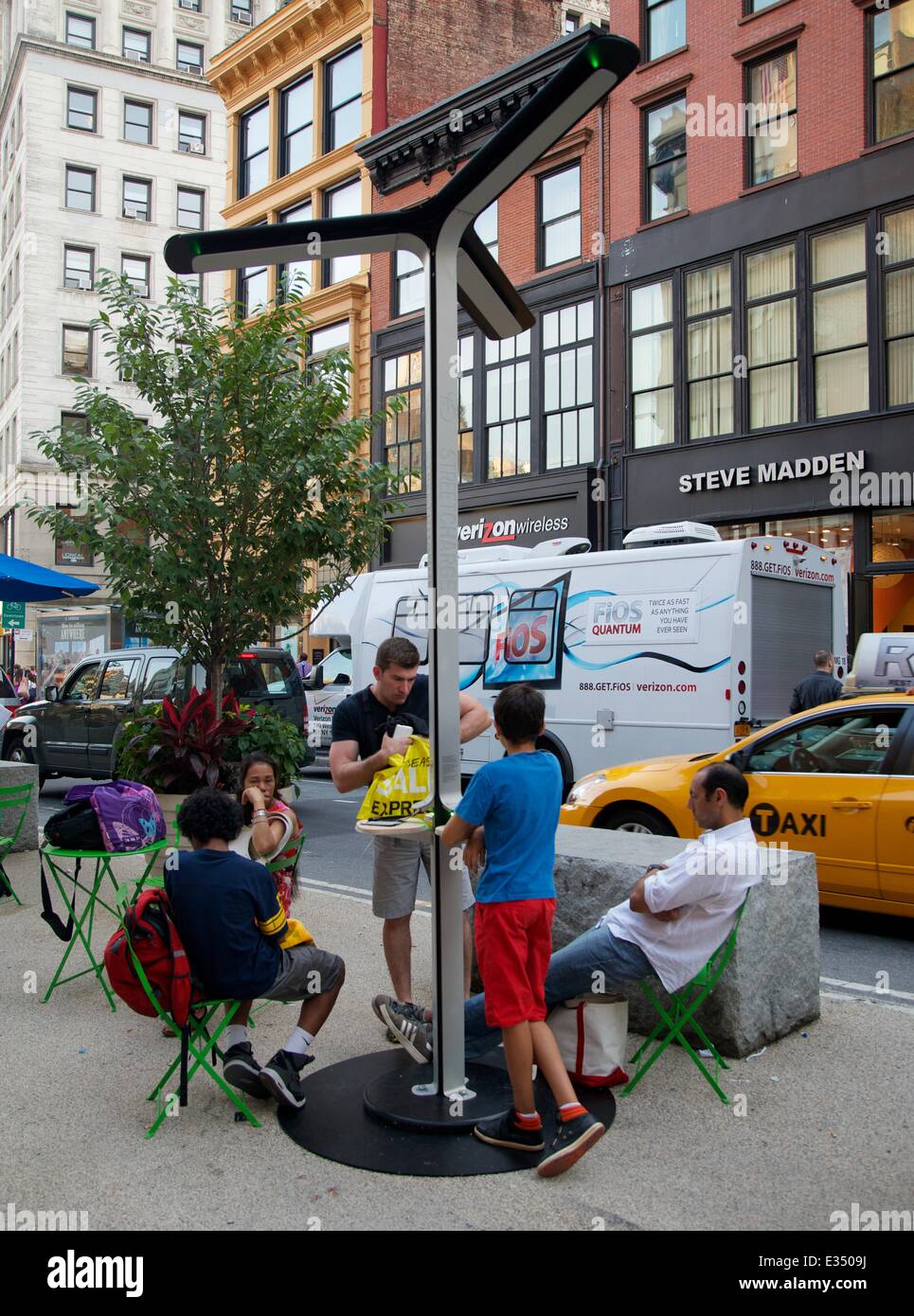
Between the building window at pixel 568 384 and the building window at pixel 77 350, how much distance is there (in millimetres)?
28419

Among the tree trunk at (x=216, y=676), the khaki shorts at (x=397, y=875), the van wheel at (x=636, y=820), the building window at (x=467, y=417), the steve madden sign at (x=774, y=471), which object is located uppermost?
the building window at (x=467, y=417)

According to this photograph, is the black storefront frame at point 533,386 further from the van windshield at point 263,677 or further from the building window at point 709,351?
the van windshield at point 263,677

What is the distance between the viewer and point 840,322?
17.8 metres

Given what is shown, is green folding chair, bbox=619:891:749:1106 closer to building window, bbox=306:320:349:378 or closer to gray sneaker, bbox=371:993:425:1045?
gray sneaker, bbox=371:993:425:1045

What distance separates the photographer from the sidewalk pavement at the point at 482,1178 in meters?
3.41

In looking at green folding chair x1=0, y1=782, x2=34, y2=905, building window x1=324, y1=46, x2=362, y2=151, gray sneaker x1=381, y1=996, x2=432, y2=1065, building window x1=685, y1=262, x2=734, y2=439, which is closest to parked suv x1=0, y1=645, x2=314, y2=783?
green folding chair x1=0, y1=782, x2=34, y2=905

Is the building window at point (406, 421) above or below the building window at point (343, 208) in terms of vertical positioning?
below

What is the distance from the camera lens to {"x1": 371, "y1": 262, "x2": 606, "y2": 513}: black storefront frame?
21.3 m

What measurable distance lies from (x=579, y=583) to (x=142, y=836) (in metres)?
8.07

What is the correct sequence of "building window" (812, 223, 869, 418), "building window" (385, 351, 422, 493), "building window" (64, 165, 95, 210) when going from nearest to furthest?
"building window" (812, 223, 869, 418) → "building window" (385, 351, 422, 493) → "building window" (64, 165, 95, 210)

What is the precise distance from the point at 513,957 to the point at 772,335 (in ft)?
56.1

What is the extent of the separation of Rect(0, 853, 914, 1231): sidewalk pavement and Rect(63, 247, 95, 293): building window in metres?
45.1

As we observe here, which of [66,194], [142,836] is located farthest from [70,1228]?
[66,194]

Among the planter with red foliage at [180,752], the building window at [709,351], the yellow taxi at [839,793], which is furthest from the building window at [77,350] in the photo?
the yellow taxi at [839,793]
